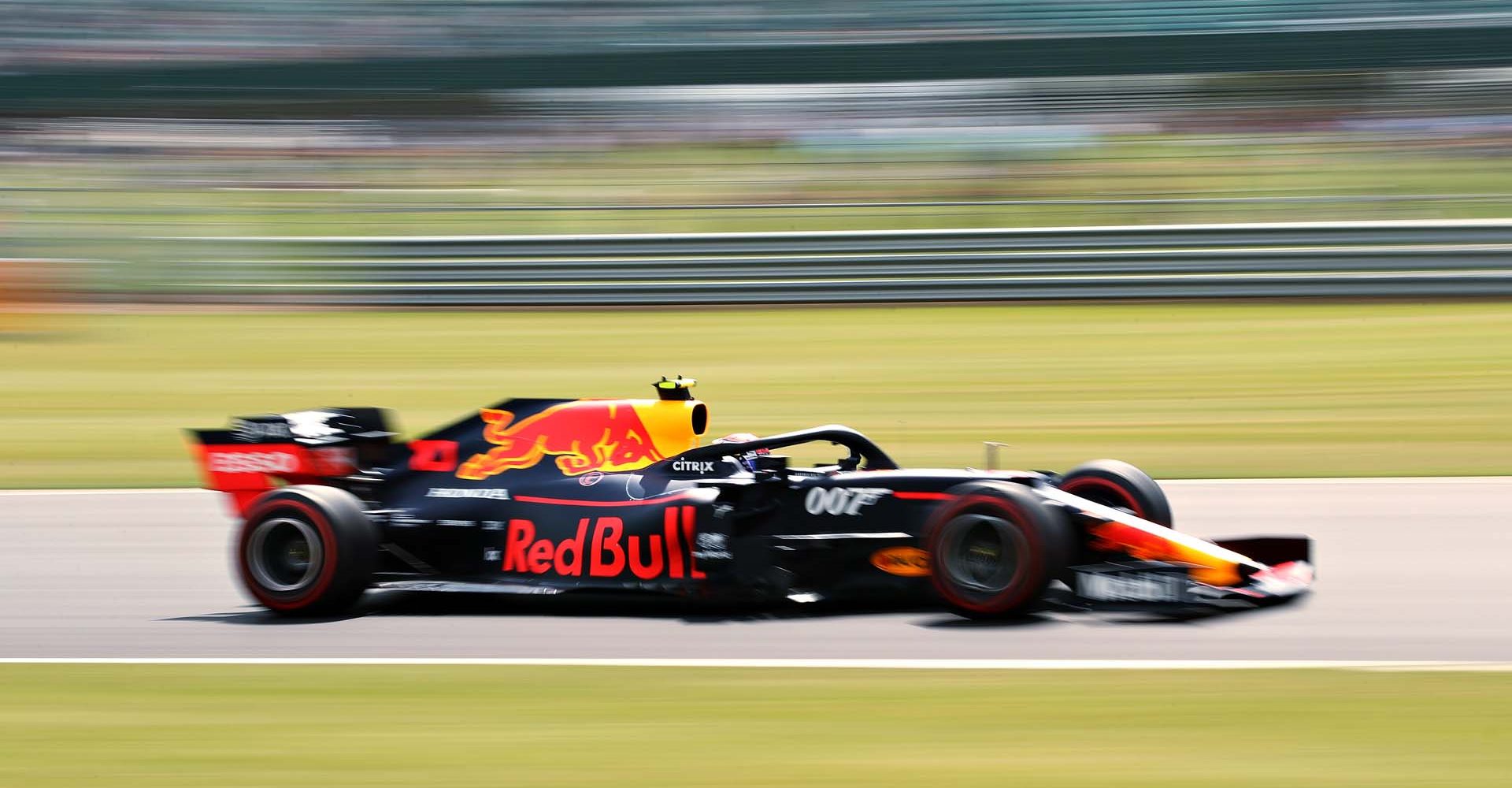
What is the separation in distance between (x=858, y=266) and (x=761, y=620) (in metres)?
11.3

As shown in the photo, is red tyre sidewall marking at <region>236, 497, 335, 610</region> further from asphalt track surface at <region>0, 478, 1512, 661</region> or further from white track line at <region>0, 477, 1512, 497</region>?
white track line at <region>0, 477, 1512, 497</region>

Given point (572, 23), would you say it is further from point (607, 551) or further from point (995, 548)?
point (995, 548)

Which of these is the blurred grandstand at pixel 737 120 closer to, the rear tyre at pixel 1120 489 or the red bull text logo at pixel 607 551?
the rear tyre at pixel 1120 489

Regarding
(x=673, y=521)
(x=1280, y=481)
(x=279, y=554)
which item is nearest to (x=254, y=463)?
(x=279, y=554)

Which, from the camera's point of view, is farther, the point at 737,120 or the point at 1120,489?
the point at 737,120

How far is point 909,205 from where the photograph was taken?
1955 centimetres

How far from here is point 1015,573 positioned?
6125 mm

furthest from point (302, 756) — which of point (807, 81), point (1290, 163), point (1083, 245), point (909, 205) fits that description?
point (807, 81)

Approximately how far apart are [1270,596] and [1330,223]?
11115 millimetres

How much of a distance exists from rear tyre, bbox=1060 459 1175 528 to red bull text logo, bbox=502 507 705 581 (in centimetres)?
150

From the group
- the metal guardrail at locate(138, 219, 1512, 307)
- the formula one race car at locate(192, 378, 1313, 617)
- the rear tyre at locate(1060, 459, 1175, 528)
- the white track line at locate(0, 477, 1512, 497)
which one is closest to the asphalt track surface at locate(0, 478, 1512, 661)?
the formula one race car at locate(192, 378, 1313, 617)

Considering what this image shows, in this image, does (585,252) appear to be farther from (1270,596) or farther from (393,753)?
(393,753)

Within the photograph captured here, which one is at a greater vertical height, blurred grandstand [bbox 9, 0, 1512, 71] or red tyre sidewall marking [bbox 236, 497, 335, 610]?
blurred grandstand [bbox 9, 0, 1512, 71]

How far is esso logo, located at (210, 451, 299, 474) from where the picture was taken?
725 cm
